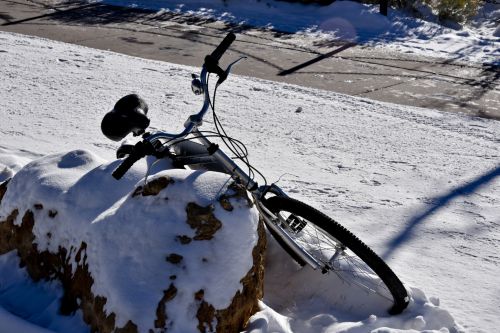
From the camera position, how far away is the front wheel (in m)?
3.24

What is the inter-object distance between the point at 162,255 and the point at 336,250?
102 cm

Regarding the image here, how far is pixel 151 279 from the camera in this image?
2.93 meters

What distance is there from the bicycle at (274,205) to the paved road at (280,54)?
433cm

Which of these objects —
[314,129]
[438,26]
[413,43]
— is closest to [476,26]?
[438,26]

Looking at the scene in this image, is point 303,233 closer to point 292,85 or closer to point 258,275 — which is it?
point 258,275

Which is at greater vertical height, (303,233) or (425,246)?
(303,233)

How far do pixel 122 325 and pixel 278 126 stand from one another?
3884mm

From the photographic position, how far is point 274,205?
3400 mm

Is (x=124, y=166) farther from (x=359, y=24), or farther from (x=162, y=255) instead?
(x=359, y=24)

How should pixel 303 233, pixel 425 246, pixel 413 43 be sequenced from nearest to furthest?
1. pixel 303 233
2. pixel 425 246
3. pixel 413 43

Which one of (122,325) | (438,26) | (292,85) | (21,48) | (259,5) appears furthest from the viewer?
(259,5)

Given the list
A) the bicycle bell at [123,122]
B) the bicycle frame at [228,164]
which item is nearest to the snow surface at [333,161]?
the bicycle frame at [228,164]

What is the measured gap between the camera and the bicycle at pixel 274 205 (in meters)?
3.09

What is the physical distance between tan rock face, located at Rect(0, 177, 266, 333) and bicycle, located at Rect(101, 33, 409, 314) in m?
0.22
